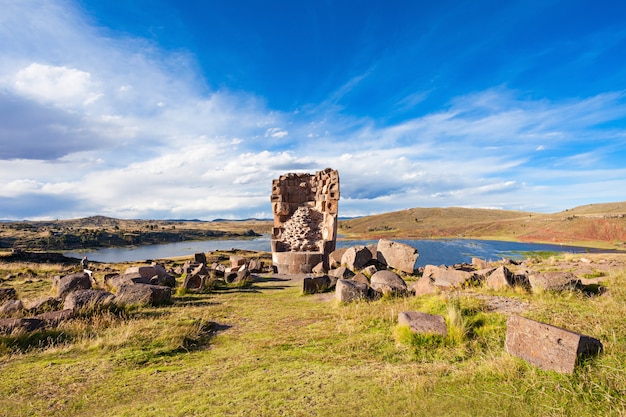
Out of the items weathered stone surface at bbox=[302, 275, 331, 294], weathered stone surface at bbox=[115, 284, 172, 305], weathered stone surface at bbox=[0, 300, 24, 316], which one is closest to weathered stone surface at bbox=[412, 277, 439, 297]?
weathered stone surface at bbox=[302, 275, 331, 294]

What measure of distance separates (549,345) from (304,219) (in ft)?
57.3

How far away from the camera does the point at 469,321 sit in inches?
224

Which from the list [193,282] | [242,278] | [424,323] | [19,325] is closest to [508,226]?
[242,278]

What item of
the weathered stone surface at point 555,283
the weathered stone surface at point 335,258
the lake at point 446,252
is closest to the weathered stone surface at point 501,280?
the weathered stone surface at point 555,283

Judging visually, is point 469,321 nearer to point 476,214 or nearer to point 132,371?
point 132,371

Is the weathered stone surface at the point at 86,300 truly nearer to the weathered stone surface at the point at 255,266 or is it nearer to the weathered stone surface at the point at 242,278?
the weathered stone surface at the point at 242,278

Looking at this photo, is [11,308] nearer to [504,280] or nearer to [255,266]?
[255,266]

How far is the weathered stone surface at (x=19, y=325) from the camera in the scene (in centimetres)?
596

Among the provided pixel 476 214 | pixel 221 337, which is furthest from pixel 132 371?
pixel 476 214

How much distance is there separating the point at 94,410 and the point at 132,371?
1089 millimetres

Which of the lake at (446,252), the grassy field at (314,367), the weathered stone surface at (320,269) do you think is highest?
the grassy field at (314,367)

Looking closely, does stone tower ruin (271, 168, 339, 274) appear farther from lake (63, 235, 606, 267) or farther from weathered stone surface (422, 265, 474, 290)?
lake (63, 235, 606, 267)

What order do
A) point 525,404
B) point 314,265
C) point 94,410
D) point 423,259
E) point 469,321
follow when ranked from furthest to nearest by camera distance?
point 423,259 < point 314,265 < point 469,321 < point 94,410 < point 525,404

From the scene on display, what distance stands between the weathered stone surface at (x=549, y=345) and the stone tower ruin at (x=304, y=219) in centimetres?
1411
